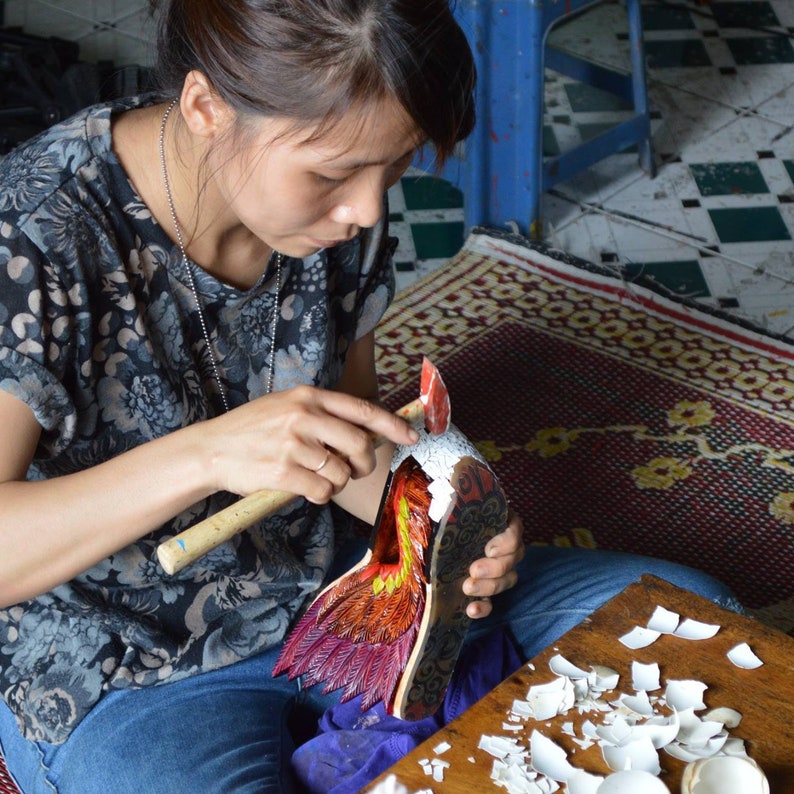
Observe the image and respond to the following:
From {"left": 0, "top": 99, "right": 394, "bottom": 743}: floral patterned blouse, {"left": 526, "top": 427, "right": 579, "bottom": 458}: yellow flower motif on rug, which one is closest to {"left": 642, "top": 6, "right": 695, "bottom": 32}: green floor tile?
{"left": 526, "top": 427, "right": 579, "bottom": 458}: yellow flower motif on rug

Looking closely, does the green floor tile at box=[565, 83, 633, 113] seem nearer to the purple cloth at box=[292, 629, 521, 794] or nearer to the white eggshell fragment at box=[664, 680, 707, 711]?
the purple cloth at box=[292, 629, 521, 794]

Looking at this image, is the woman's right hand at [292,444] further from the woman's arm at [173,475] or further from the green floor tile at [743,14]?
the green floor tile at [743,14]

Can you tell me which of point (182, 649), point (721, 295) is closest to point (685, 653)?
point (182, 649)

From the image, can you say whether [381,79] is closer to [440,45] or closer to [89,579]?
[440,45]

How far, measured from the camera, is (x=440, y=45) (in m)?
1.03

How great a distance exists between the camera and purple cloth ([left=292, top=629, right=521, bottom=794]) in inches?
47.0

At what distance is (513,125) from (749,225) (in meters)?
0.65

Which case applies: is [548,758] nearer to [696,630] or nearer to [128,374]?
[696,630]

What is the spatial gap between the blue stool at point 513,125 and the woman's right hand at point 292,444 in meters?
1.54

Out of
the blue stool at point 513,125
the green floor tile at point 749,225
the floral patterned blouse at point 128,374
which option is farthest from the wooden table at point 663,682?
the green floor tile at point 749,225

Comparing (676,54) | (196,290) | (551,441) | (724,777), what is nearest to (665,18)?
(676,54)

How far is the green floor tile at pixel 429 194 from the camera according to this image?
297 centimetres

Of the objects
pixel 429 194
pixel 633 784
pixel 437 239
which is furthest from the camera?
pixel 429 194

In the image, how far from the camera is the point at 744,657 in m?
1.08
